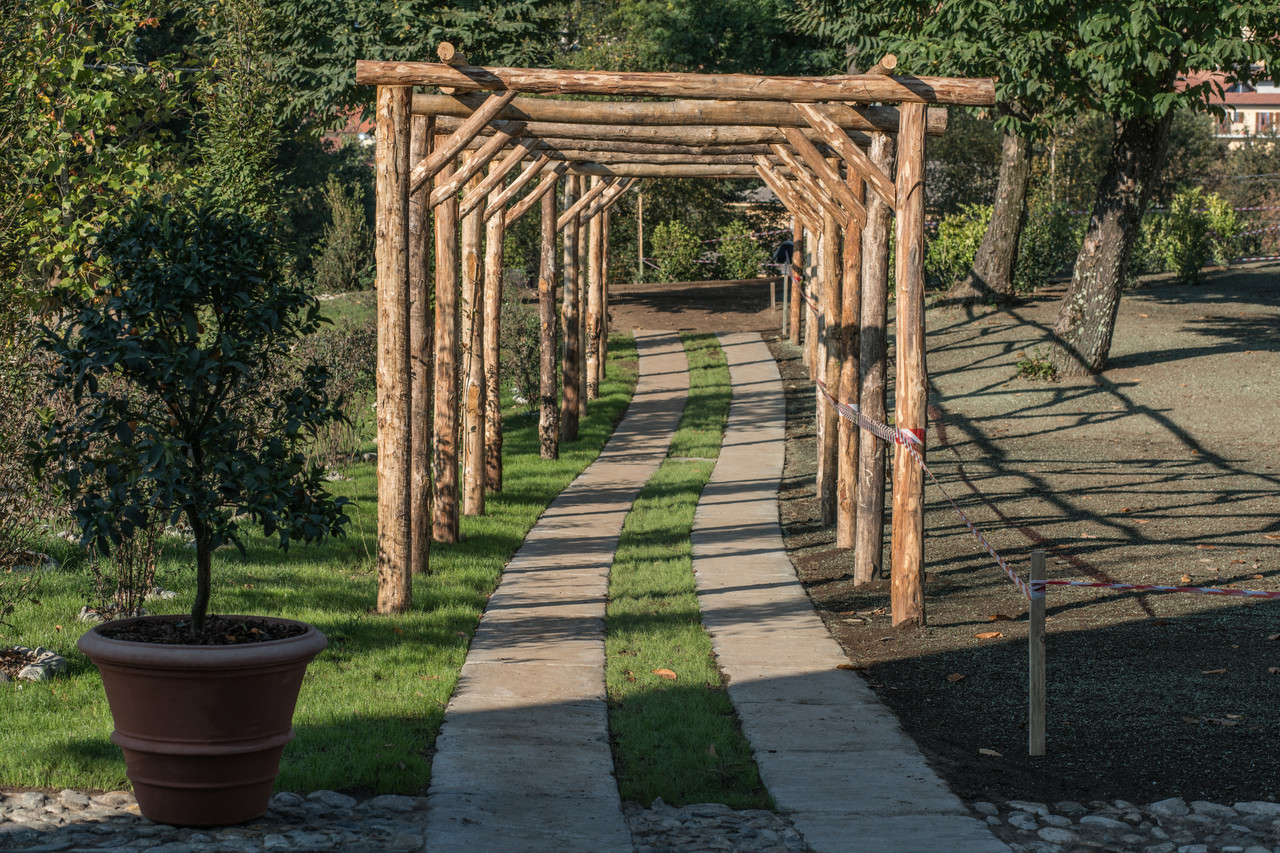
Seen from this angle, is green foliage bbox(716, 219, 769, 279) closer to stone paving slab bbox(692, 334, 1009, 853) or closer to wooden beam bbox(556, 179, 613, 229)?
wooden beam bbox(556, 179, 613, 229)

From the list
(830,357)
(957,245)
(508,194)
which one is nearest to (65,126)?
(508,194)

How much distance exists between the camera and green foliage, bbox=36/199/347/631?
4801 millimetres

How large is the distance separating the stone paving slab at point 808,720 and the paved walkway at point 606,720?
12 mm

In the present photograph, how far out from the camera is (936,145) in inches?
1570

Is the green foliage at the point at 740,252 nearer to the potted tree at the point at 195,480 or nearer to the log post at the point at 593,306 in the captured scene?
the log post at the point at 593,306

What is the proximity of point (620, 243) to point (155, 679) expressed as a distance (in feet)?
113

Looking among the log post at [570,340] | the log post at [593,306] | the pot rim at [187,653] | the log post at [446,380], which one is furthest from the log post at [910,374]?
the log post at [593,306]

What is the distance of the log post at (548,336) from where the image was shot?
15.5m

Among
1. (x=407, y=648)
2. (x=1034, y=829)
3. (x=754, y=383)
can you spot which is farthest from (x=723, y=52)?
(x=1034, y=829)

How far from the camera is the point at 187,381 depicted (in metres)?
4.79

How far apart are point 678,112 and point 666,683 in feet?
13.7

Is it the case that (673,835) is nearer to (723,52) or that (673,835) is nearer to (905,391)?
(905,391)

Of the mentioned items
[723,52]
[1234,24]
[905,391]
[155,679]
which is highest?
[723,52]

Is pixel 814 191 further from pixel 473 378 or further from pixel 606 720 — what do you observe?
pixel 606 720
